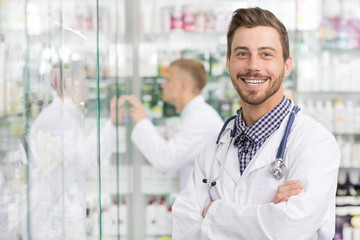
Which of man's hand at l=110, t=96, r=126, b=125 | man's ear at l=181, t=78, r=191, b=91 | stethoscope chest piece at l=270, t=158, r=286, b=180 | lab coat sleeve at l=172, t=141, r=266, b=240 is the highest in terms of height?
man's ear at l=181, t=78, r=191, b=91

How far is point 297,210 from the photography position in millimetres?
1535

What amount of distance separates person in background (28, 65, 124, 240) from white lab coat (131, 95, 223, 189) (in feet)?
4.61

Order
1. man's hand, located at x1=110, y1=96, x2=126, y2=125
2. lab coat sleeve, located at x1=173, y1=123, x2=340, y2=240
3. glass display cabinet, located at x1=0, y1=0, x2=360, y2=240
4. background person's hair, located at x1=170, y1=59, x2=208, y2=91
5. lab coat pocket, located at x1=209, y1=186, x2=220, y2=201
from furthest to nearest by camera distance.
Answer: background person's hair, located at x1=170, y1=59, x2=208, y2=91
man's hand, located at x1=110, y1=96, x2=126, y2=125
lab coat pocket, located at x1=209, y1=186, x2=220, y2=201
lab coat sleeve, located at x1=173, y1=123, x2=340, y2=240
glass display cabinet, located at x1=0, y1=0, x2=360, y2=240

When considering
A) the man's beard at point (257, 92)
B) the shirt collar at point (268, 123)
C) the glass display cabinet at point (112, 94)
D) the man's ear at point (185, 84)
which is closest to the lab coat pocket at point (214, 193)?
the shirt collar at point (268, 123)

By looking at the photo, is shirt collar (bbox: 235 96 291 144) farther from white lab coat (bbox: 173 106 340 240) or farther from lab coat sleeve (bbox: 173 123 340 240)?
lab coat sleeve (bbox: 173 123 340 240)

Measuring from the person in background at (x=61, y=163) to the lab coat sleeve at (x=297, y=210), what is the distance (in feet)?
1.55

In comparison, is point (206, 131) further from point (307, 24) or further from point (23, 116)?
point (23, 116)

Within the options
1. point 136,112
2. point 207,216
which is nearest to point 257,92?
point 207,216

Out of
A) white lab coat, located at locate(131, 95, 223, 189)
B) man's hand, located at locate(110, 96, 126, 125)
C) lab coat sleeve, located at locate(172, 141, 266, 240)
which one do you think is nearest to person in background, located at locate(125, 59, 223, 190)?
white lab coat, located at locate(131, 95, 223, 189)

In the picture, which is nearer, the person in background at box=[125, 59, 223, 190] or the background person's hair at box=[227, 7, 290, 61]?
the background person's hair at box=[227, 7, 290, 61]

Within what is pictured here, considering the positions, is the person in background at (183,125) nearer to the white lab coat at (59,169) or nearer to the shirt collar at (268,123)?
the white lab coat at (59,169)

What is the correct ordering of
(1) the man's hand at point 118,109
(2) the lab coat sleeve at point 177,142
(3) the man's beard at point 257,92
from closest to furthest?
(3) the man's beard at point 257,92 → (1) the man's hand at point 118,109 → (2) the lab coat sleeve at point 177,142

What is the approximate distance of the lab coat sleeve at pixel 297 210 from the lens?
60.4 inches

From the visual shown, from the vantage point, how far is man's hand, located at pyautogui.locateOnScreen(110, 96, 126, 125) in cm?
292
